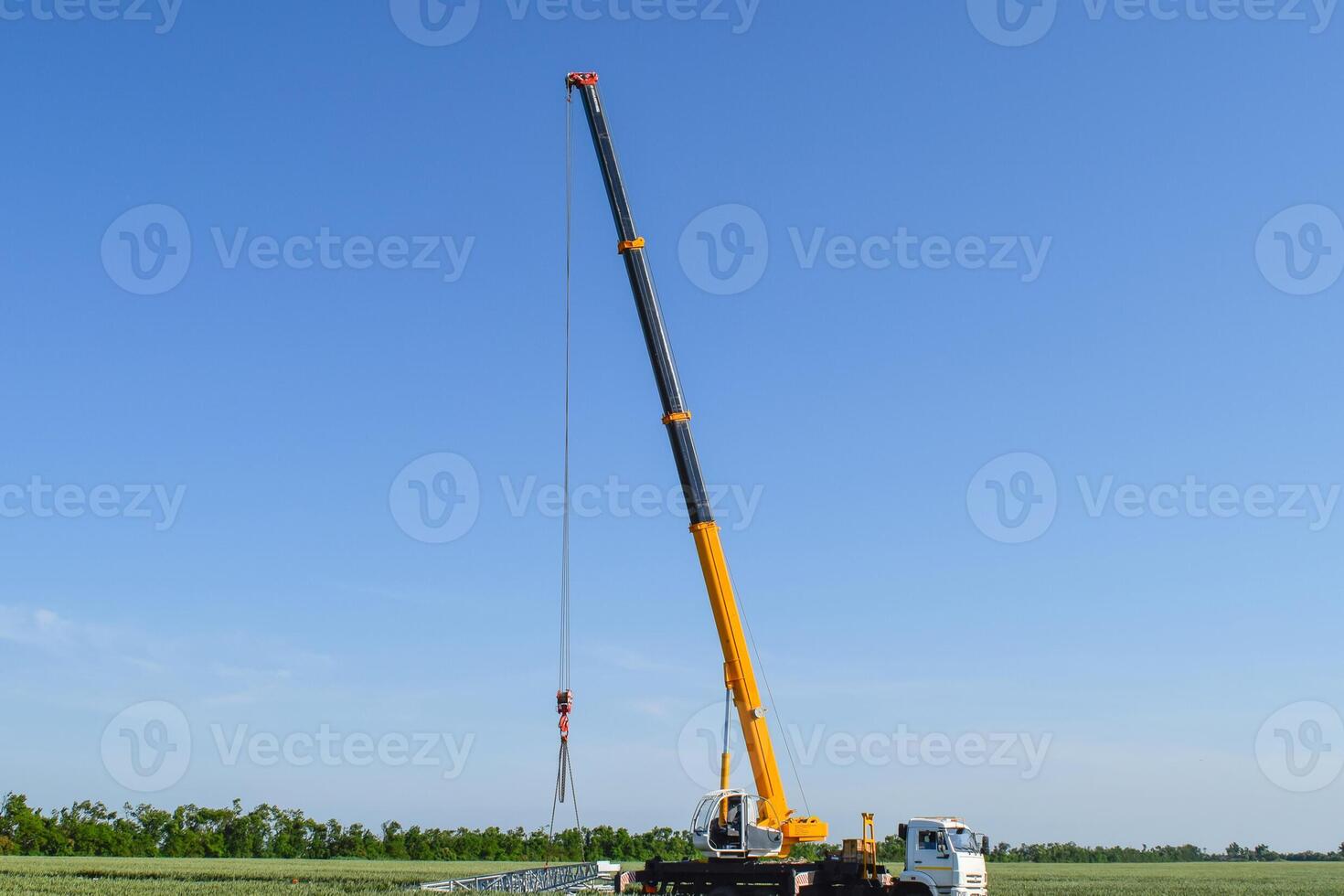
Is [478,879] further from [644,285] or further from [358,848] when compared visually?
[358,848]

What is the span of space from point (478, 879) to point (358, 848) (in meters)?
81.3

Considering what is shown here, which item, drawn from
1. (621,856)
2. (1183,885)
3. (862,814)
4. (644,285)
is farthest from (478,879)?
(621,856)

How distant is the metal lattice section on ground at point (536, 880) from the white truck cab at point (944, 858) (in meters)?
14.6

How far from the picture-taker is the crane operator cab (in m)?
32.7

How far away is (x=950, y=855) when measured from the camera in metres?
31.2

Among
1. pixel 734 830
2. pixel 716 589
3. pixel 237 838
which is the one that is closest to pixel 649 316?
pixel 716 589

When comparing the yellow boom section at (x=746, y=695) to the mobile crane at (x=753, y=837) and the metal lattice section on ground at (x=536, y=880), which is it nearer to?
the mobile crane at (x=753, y=837)

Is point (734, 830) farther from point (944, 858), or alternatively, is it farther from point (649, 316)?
point (649, 316)

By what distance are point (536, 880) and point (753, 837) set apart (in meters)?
13.7

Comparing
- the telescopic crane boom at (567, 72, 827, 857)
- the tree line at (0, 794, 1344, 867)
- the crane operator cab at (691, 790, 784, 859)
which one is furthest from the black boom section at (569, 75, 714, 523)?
the tree line at (0, 794, 1344, 867)

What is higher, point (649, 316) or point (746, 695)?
point (649, 316)

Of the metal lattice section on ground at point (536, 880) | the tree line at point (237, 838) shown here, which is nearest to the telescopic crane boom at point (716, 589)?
the metal lattice section on ground at point (536, 880)

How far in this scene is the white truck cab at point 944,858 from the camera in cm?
3109

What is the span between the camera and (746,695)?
3372 cm
